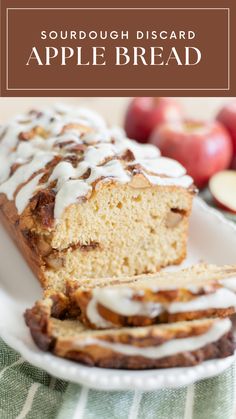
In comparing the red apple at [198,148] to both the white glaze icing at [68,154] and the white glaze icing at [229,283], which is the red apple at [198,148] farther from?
the white glaze icing at [229,283]

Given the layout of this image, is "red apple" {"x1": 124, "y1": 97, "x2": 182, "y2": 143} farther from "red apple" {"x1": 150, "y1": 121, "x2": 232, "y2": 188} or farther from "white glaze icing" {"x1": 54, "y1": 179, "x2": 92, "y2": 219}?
"white glaze icing" {"x1": 54, "y1": 179, "x2": 92, "y2": 219}

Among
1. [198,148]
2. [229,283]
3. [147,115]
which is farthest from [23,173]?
[147,115]

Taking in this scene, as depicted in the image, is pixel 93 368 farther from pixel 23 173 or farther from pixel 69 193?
pixel 23 173

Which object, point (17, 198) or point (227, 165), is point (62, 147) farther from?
point (227, 165)

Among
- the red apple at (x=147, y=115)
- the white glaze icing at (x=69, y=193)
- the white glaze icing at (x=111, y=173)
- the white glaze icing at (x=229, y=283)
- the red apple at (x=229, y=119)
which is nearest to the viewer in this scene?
the white glaze icing at (x=229, y=283)

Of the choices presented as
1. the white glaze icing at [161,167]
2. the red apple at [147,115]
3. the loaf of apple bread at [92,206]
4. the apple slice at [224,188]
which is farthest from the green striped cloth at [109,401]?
the red apple at [147,115]

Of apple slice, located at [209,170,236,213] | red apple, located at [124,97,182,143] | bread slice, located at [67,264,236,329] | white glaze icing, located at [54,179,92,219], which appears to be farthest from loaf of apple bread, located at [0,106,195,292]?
red apple, located at [124,97,182,143]

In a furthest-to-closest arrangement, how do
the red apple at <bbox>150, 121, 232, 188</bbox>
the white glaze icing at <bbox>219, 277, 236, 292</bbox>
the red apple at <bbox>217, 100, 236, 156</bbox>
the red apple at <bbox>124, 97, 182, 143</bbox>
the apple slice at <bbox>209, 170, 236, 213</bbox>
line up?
the red apple at <bbox>124, 97, 182, 143</bbox>
the red apple at <bbox>217, 100, 236, 156</bbox>
the red apple at <bbox>150, 121, 232, 188</bbox>
the apple slice at <bbox>209, 170, 236, 213</bbox>
the white glaze icing at <bbox>219, 277, 236, 292</bbox>
